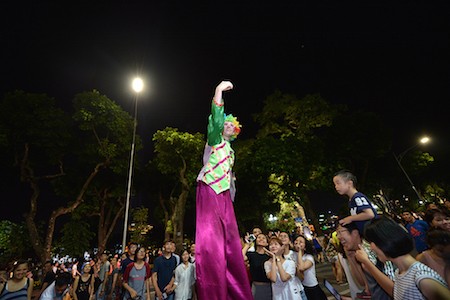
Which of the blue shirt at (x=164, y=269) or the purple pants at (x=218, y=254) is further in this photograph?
the blue shirt at (x=164, y=269)

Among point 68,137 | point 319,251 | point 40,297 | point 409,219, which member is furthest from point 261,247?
point 68,137

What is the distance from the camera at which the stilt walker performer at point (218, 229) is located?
282cm

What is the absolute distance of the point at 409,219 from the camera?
25.3 ft

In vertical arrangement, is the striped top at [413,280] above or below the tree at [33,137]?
below

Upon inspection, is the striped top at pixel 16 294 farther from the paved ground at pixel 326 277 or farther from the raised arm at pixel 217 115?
the paved ground at pixel 326 277

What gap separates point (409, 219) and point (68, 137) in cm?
1977

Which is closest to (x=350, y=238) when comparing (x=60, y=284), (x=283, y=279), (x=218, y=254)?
(x=218, y=254)

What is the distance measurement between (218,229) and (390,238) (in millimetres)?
1738

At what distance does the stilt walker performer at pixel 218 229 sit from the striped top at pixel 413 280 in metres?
1.52

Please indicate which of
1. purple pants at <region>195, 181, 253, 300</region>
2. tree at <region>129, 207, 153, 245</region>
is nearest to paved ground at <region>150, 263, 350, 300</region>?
purple pants at <region>195, 181, 253, 300</region>

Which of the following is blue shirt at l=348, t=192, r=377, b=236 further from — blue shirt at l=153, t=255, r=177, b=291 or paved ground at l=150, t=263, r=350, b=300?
paved ground at l=150, t=263, r=350, b=300

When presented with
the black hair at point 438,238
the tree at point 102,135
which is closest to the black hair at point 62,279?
the black hair at point 438,238

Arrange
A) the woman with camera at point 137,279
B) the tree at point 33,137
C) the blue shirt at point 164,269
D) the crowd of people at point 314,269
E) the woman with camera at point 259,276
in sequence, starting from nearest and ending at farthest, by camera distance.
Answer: the crowd of people at point 314,269
the woman with camera at point 259,276
the blue shirt at point 164,269
the woman with camera at point 137,279
the tree at point 33,137

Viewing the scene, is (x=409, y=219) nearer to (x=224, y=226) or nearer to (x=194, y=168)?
(x=224, y=226)
